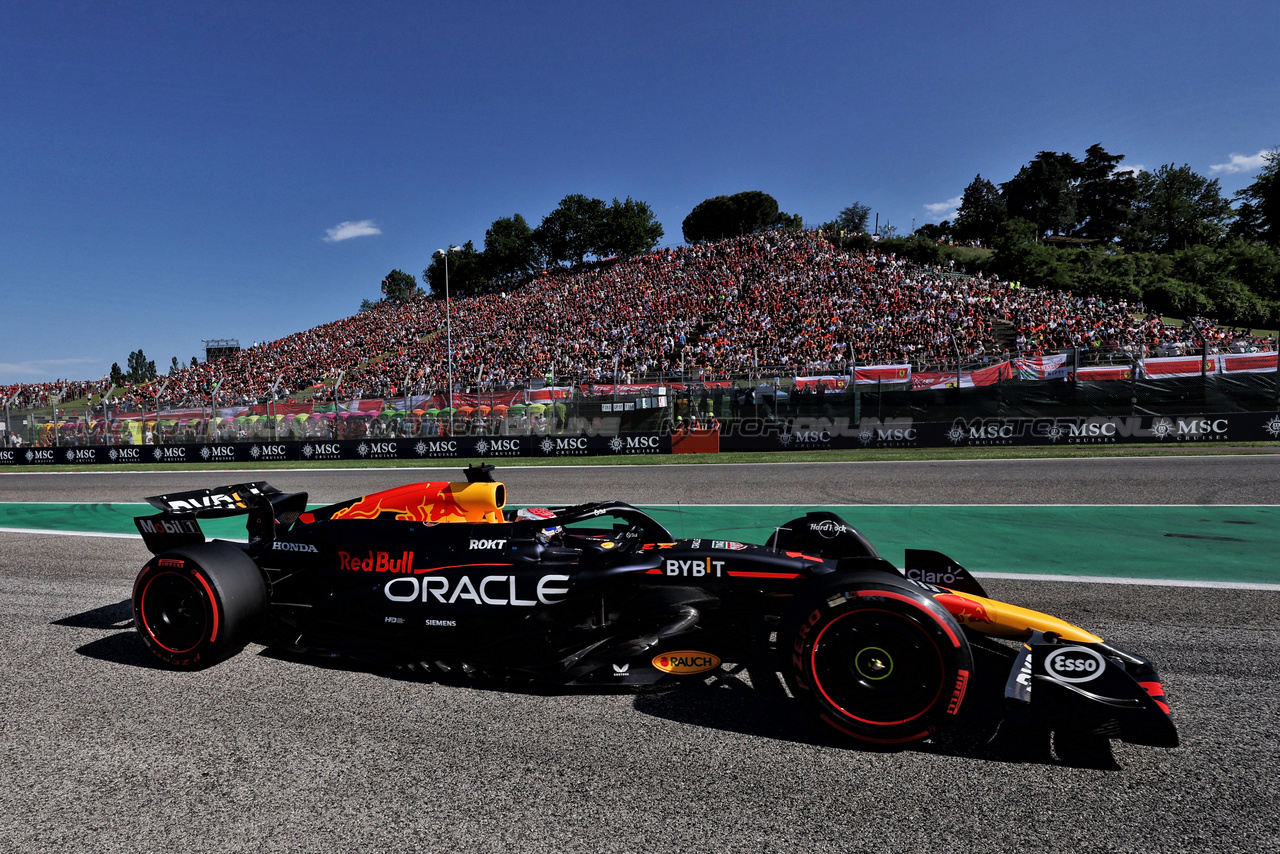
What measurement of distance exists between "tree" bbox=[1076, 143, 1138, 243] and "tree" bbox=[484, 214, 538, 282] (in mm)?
67568

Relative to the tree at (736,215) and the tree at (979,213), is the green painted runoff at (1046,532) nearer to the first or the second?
the tree at (979,213)

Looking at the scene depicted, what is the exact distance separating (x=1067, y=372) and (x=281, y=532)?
20.2 meters

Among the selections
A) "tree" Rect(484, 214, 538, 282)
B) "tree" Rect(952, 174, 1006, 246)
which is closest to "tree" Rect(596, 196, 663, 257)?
"tree" Rect(484, 214, 538, 282)

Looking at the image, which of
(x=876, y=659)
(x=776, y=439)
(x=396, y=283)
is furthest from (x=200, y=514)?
(x=396, y=283)

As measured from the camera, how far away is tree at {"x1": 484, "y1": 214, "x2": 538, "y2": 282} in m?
89.3

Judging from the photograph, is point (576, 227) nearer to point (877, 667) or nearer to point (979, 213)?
point (979, 213)

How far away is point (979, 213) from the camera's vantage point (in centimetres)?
7581

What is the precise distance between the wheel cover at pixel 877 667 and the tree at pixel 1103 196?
8890cm

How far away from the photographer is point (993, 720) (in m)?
2.92

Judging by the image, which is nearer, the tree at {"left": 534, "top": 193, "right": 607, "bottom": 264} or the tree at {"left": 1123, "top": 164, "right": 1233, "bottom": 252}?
the tree at {"left": 1123, "top": 164, "right": 1233, "bottom": 252}

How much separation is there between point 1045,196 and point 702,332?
60220 millimetres

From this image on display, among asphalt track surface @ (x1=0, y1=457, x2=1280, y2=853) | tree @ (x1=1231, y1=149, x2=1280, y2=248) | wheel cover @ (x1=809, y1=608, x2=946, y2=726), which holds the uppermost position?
tree @ (x1=1231, y1=149, x2=1280, y2=248)

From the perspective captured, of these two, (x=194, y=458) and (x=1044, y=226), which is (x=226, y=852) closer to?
(x=194, y=458)

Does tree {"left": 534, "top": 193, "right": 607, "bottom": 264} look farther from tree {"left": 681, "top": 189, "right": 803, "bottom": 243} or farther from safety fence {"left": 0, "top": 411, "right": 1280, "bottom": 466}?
safety fence {"left": 0, "top": 411, "right": 1280, "bottom": 466}
